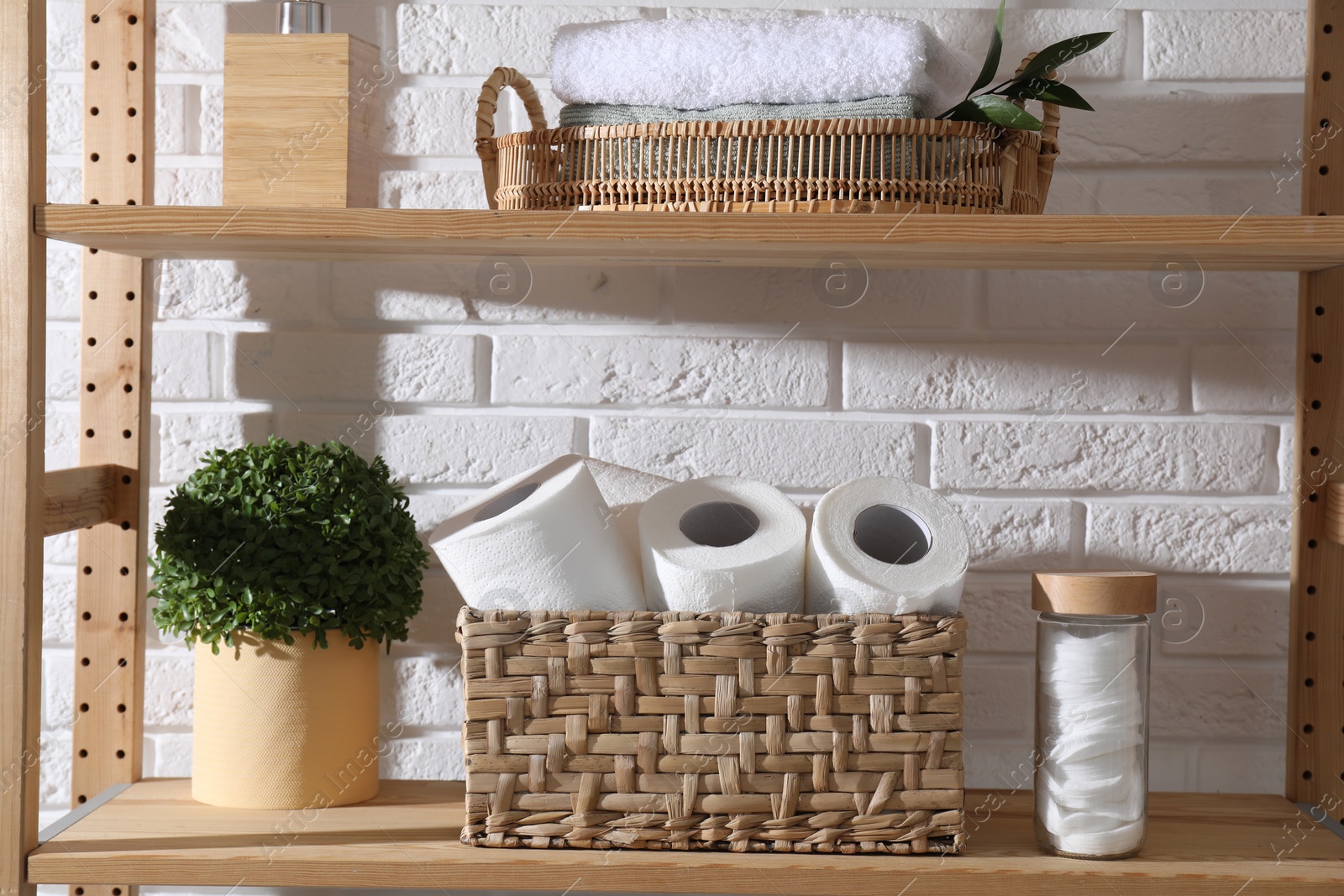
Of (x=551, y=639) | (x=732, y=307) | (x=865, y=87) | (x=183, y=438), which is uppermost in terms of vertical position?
(x=865, y=87)

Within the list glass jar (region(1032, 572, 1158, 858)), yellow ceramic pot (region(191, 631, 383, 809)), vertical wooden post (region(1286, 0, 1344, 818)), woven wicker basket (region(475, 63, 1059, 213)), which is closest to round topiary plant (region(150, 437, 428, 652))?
yellow ceramic pot (region(191, 631, 383, 809))

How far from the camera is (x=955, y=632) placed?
2.26 feet

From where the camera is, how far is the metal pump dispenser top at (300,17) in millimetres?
778

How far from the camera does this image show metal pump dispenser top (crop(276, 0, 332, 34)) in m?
0.78

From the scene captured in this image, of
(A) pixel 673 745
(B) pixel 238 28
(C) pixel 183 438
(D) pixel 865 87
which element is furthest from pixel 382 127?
(A) pixel 673 745

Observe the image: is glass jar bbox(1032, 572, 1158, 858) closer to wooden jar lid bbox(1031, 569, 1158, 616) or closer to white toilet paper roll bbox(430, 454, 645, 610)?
wooden jar lid bbox(1031, 569, 1158, 616)

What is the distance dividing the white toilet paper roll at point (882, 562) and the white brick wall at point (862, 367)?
0.66ft

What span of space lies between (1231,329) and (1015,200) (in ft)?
0.89

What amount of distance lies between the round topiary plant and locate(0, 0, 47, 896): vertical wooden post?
103 millimetres

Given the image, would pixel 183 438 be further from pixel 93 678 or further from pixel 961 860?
Result: pixel 961 860

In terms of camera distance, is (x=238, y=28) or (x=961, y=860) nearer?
(x=961, y=860)

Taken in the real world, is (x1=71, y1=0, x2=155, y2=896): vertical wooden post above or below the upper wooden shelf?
below

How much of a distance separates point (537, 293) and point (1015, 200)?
0.38 m

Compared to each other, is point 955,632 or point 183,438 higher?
point 183,438
